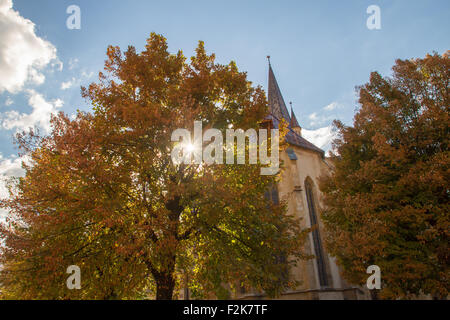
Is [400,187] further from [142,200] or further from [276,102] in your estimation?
[276,102]

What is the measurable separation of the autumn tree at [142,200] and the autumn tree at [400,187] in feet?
10.7

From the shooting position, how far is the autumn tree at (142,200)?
573 cm

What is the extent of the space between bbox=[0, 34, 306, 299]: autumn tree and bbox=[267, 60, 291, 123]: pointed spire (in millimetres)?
18887

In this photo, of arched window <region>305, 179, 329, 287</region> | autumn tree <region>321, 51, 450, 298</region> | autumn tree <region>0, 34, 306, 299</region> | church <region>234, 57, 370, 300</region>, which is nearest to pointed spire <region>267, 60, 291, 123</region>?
church <region>234, 57, 370, 300</region>

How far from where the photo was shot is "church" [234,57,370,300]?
46.2 ft

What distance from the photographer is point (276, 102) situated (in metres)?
28.4

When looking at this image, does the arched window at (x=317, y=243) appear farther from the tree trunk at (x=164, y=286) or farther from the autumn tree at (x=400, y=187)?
the tree trunk at (x=164, y=286)

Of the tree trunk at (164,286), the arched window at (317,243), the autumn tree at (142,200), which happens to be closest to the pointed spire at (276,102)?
the arched window at (317,243)

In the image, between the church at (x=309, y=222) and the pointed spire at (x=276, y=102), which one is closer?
the church at (x=309, y=222)

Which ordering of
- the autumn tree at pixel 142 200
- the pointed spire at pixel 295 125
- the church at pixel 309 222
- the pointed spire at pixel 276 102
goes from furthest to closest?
1. the pointed spire at pixel 295 125
2. the pointed spire at pixel 276 102
3. the church at pixel 309 222
4. the autumn tree at pixel 142 200

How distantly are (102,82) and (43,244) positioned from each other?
465 centimetres

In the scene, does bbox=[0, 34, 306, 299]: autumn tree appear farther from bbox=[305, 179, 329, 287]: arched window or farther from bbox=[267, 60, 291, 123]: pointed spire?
bbox=[267, 60, 291, 123]: pointed spire
